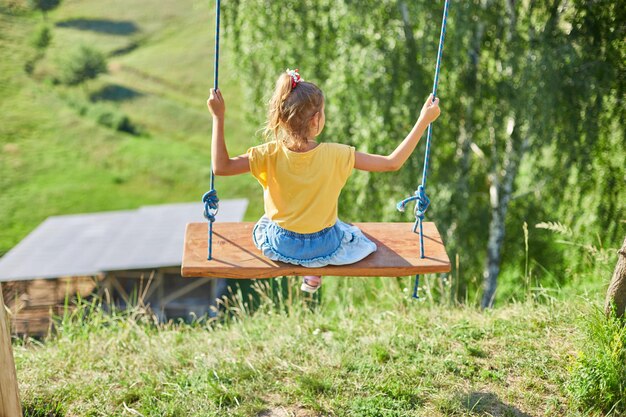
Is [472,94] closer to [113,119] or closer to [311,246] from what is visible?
[311,246]

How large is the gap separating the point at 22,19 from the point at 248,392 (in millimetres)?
30338

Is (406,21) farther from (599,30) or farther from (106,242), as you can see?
(106,242)

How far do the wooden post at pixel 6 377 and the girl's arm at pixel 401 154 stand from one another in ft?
5.48

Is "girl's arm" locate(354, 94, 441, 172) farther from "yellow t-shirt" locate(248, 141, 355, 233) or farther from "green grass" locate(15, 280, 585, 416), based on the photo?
"green grass" locate(15, 280, 585, 416)

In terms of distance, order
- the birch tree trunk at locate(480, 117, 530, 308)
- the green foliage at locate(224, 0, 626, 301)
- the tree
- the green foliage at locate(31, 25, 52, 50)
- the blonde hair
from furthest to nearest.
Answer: the tree → the green foliage at locate(31, 25, 52, 50) → the birch tree trunk at locate(480, 117, 530, 308) → the green foliage at locate(224, 0, 626, 301) → the blonde hair

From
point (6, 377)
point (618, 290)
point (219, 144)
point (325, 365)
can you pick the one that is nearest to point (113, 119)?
point (325, 365)

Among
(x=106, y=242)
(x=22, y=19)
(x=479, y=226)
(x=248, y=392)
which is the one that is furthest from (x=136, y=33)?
(x=248, y=392)

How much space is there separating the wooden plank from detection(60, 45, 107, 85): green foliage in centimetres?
2538

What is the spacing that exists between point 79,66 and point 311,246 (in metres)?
25.9

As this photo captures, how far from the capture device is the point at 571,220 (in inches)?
298

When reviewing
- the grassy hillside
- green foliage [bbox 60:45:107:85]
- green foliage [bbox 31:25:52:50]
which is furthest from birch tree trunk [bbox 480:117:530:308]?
green foliage [bbox 31:25:52:50]

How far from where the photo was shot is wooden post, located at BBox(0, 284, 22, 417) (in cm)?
282

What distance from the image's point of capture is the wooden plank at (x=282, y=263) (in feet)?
9.25

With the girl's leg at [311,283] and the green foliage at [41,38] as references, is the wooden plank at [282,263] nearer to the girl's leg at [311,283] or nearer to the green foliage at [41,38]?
the girl's leg at [311,283]
